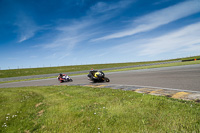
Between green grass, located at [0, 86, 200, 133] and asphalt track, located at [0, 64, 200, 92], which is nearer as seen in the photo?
green grass, located at [0, 86, 200, 133]

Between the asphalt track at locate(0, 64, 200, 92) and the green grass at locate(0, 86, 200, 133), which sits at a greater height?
the asphalt track at locate(0, 64, 200, 92)

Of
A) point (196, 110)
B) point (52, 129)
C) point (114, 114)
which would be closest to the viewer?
point (52, 129)

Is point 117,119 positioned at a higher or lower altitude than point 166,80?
lower

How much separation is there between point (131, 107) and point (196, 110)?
7.02ft

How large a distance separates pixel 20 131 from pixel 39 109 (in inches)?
75.5

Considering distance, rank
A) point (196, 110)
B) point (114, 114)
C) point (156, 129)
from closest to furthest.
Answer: point (156, 129) → point (196, 110) → point (114, 114)

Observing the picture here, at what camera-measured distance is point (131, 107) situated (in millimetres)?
4945

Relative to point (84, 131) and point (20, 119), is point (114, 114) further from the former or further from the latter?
point (20, 119)

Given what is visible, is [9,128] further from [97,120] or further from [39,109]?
[97,120]

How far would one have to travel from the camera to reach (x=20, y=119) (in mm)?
4914

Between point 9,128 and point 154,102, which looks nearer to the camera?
point 9,128

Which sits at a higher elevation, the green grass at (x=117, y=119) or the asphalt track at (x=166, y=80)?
the asphalt track at (x=166, y=80)

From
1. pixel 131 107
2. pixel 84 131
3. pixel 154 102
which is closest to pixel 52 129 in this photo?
pixel 84 131

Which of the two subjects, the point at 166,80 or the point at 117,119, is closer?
the point at 117,119
